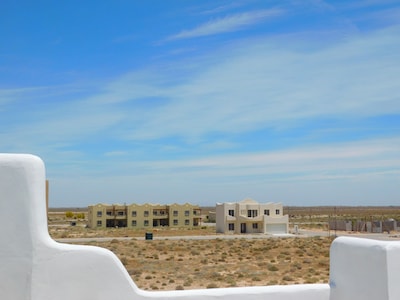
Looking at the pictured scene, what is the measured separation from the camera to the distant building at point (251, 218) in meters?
63.5

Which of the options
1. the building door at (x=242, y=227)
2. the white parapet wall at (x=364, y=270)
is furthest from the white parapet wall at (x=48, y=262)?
the building door at (x=242, y=227)

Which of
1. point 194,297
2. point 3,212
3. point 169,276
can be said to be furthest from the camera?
point 169,276

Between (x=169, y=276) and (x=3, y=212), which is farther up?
(x=3, y=212)

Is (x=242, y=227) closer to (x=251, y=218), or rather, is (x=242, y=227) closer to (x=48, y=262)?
(x=251, y=218)

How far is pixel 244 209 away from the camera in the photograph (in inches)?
2591

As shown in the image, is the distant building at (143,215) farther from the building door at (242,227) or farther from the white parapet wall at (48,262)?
the white parapet wall at (48,262)

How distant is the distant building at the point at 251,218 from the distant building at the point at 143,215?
1315cm

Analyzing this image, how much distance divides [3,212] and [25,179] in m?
0.50

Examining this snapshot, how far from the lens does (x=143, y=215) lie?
7706 centimetres

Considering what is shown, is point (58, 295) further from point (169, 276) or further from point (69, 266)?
point (169, 276)

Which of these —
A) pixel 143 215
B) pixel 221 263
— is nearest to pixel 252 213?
pixel 143 215

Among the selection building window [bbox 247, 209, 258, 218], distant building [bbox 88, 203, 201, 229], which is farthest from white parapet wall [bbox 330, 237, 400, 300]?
distant building [bbox 88, 203, 201, 229]

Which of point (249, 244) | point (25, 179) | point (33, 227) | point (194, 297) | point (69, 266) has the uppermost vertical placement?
point (25, 179)

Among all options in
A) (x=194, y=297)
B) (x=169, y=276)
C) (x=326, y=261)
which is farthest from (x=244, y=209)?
(x=194, y=297)
